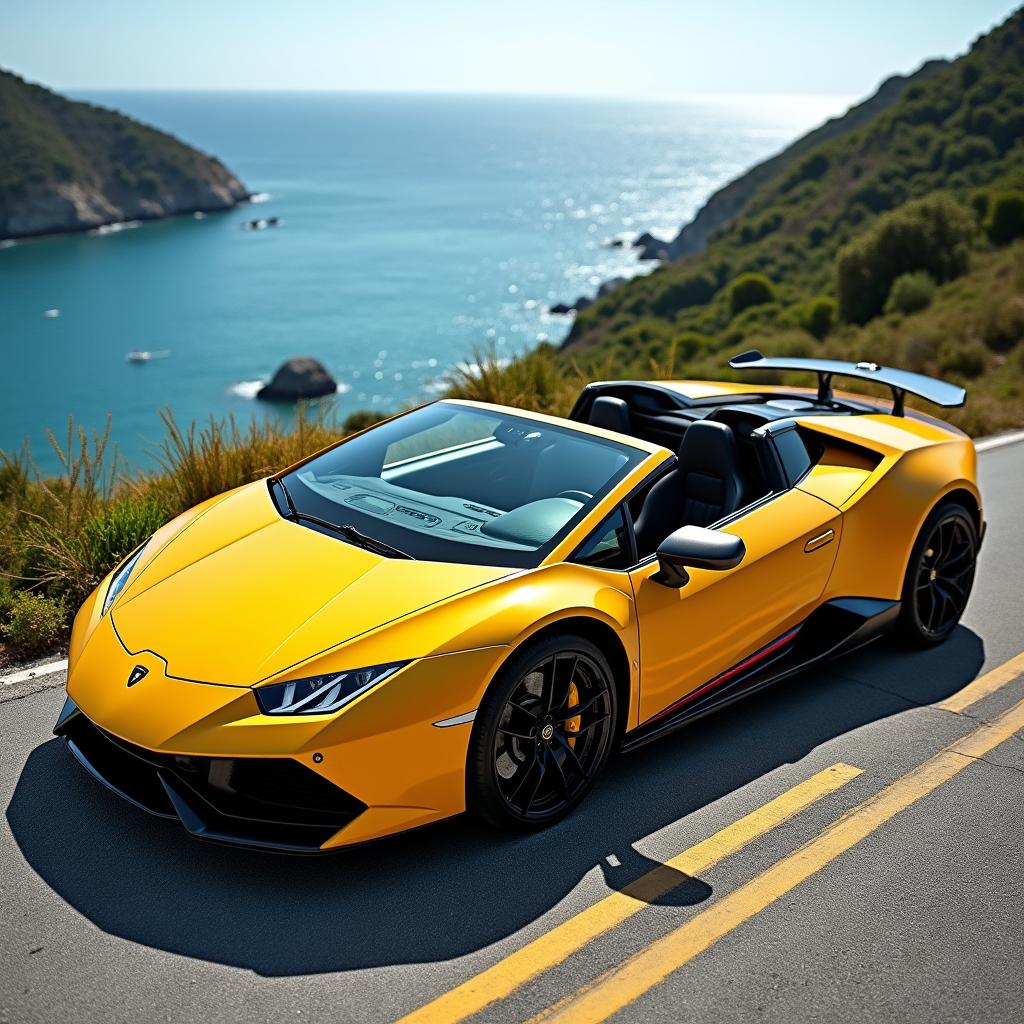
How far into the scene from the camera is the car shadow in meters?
3.18

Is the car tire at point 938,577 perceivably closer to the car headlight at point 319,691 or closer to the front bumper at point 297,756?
the front bumper at point 297,756

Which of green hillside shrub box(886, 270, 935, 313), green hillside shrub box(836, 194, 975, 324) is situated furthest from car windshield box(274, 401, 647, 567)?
green hillside shrub box(836, 194, 975, 324)

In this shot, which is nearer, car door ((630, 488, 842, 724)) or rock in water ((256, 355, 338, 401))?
car door ((630, 488, 842, 724))

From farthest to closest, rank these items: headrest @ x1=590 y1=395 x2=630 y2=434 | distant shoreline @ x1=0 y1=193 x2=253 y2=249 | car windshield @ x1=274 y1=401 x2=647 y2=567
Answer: distant shoreline @ x1=0 y1=193 x2=253 y2=249
headrest @ x1=590 y1=395 x2=630 y2=434
car windshield @ x1=274 y1=401 x2=647 y2=567

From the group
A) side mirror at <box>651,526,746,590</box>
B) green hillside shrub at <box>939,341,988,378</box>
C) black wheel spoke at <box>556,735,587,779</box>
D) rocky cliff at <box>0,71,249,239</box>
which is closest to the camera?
black wheel spoke at <box>556,735,587,779</box>

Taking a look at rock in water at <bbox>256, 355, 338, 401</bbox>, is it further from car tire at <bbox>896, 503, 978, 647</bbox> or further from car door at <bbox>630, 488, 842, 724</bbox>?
car door at <bbox>630, 488, 842, 724</bbox>

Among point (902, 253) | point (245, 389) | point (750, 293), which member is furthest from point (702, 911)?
point (245, 389)

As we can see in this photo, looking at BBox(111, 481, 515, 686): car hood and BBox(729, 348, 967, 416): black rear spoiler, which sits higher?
BBox(729, 348, 967, 416): black rear spoiler

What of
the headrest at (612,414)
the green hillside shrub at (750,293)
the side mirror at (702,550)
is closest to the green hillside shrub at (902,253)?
the green hillside shrub at (750,293)

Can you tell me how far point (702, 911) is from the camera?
11.1ft

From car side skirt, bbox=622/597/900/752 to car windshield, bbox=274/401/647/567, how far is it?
0.85m

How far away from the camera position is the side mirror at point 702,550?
3.90m

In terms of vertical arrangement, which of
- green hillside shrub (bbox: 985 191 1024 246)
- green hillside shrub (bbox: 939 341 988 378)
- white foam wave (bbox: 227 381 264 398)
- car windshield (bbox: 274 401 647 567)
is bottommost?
white foam wave (bbox: 227 381 264 398)

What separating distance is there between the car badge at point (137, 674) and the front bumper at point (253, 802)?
0.26 metres
